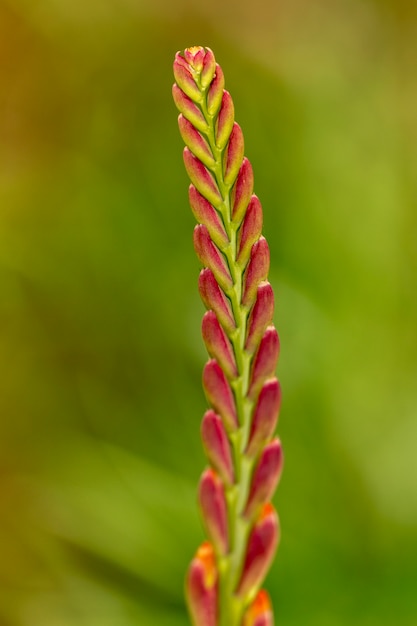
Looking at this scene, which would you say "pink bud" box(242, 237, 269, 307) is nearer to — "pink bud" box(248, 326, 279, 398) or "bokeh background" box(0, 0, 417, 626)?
"pink bud" box(248, 326, 279, 398)

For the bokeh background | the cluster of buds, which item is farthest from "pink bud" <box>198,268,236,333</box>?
the bokeh background

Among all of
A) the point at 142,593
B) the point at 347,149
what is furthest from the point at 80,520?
the point at 347,149

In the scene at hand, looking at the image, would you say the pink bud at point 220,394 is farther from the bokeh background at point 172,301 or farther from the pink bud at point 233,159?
the bokeh background at point 172,301

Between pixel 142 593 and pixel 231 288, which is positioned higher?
pixel 231 288

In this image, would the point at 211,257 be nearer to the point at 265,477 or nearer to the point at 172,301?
the point at 265,477

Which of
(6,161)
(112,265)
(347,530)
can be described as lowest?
(347,530)

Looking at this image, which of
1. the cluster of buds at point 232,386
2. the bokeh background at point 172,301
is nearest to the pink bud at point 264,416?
the cluster of buds at point 232,386

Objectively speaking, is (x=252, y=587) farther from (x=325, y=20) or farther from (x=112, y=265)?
(x=325, y=20)
